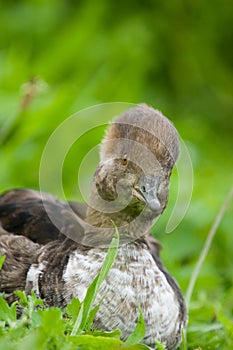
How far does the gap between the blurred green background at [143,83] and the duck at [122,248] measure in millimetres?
644

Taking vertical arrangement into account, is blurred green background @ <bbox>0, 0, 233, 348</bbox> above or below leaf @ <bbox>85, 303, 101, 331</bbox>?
above

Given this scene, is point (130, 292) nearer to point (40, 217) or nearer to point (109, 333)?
point (109, 333)

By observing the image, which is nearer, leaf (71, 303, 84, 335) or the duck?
leaf (71, 303, 84, 335)

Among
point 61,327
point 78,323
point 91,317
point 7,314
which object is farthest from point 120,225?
point 61,327

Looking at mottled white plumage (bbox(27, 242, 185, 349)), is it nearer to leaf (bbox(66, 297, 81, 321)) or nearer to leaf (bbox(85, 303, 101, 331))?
leaf (bbox(85, 303, 101, 331))

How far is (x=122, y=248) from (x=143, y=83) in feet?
17.1

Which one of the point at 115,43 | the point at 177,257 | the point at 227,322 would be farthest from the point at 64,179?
the point at 115,43

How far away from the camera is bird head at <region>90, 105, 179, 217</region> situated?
3984 mm

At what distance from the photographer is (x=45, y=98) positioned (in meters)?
6.98

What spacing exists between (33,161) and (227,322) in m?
2.42

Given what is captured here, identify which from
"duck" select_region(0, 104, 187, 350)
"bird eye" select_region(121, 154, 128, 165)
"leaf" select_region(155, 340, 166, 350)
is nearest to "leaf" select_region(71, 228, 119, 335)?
"duck" select_region(0, 104, 187, 350)

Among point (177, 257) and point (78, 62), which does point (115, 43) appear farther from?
point (177, 257)

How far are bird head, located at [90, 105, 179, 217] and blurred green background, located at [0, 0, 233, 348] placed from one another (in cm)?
92

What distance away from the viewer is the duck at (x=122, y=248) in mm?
3996
